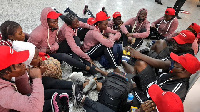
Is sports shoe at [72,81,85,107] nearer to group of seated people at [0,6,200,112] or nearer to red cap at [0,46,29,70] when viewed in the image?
group of seated people at [0,6,200,112]

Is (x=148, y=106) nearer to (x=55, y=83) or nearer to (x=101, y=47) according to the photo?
(x=55, y=83)

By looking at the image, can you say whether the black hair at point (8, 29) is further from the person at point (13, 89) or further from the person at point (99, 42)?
the person at point (99, 42)

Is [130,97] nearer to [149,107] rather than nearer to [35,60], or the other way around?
[149,107]

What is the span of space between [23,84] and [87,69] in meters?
1.18

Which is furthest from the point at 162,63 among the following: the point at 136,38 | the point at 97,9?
the point at 97,9

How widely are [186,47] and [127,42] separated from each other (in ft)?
4.43

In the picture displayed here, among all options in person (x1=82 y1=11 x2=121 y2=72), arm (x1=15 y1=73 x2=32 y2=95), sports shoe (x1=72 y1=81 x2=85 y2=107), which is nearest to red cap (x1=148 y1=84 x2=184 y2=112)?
sports shoe (x1=72 y1=81 x2=85 y2=107)

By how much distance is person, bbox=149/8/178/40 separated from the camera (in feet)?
11.3

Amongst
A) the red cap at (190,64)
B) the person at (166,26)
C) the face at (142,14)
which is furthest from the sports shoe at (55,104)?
the person at (166,26)

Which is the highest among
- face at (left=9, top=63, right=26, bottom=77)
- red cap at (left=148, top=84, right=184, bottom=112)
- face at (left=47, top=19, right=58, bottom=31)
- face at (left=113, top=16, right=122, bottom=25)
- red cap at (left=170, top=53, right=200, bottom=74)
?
face at (left=113, top=16, right=122, bottom=25)

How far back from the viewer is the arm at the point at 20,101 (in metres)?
1.05

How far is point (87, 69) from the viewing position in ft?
8.25

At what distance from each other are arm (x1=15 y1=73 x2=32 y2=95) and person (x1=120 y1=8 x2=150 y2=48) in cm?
230

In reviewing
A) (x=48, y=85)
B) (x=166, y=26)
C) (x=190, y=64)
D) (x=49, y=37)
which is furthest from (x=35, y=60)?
(x=166, y=26)
